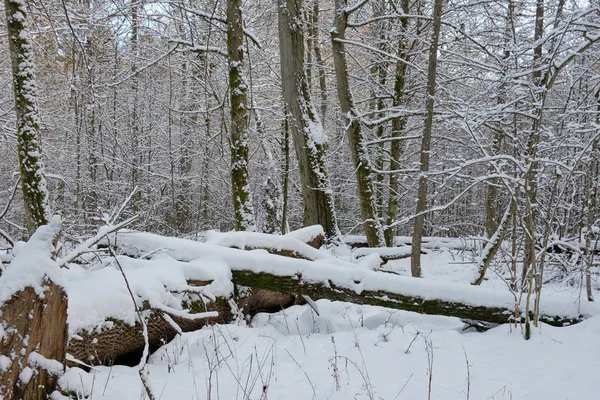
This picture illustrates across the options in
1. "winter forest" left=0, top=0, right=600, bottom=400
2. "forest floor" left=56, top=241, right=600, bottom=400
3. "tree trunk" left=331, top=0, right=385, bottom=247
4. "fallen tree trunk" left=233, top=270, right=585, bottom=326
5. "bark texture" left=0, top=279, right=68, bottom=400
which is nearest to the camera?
"bark texture" left=0, top=279, right=68, bottom=400

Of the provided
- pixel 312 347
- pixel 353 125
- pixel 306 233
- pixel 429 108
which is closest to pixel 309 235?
pixel 306 233

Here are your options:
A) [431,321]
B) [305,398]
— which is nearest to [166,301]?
[305,398]

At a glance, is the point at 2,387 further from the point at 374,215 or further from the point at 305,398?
the point at 374,215

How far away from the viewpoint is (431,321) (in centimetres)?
447

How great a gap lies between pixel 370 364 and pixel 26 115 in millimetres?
4690

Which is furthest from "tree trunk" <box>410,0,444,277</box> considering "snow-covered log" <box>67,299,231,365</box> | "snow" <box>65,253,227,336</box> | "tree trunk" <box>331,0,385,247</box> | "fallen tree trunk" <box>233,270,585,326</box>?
"snow-covered log" <box>67,299,231,365</box>

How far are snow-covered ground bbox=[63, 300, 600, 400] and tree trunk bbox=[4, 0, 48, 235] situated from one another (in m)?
2.73

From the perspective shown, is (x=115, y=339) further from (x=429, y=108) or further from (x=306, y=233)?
(x=429, y=108)

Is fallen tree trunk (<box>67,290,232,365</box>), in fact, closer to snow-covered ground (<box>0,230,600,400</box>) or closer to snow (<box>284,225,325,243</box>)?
snow-covered ground (<box>0,230,600,400</box>)

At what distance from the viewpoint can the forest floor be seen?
8.85 feet

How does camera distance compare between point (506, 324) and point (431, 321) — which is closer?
point (506, 324)

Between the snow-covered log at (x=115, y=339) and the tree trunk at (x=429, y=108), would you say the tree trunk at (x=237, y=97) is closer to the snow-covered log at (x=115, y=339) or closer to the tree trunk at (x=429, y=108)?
the tree trunk at (x=429, y=108)

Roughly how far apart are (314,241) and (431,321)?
290cm

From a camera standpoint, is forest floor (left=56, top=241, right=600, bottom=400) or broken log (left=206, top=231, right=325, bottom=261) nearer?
forest floor (left=56, top=241, right=600, bottom=400)
